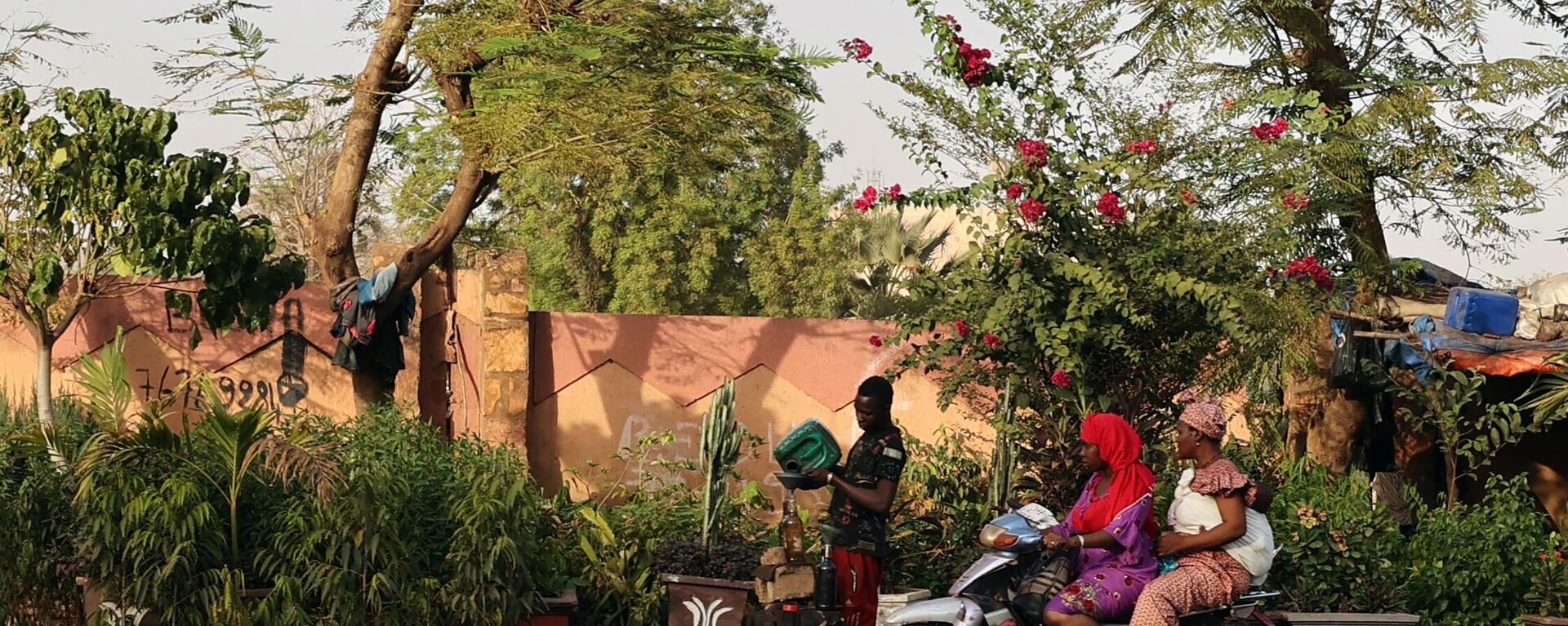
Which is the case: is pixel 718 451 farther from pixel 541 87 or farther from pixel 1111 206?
pixel 541 87

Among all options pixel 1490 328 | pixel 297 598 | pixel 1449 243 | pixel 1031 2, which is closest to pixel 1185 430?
pixel 1031 2

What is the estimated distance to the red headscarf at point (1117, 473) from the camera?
604 centimetres

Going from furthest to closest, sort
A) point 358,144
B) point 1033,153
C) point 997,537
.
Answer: point 358,144, point 1033,153, point 997,537

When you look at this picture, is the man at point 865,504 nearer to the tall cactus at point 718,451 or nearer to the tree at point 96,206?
the tall cactus at point 718,451

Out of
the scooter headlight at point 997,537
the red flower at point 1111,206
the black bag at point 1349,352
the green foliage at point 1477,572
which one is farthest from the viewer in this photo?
the black bag at point 1349,352

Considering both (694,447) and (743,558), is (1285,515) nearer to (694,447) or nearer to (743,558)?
(743,558)

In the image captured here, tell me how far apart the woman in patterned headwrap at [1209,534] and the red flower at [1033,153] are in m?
2.11

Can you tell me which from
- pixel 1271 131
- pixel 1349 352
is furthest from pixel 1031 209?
pixel 1349 352

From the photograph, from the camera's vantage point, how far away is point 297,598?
689 centimetres

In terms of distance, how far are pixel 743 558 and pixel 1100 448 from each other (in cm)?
242

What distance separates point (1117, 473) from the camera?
20.0ft

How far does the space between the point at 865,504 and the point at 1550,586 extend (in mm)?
4167

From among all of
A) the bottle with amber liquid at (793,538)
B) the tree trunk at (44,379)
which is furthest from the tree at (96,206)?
the bottle with amber liquid at (793,538)

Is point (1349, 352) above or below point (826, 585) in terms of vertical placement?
above
